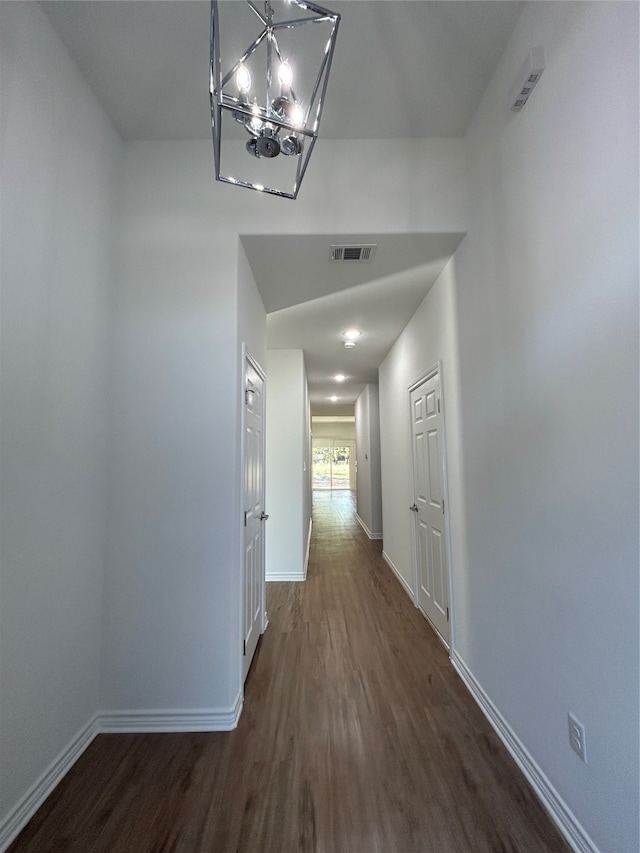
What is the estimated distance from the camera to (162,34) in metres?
1.70

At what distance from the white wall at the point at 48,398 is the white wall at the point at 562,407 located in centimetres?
204

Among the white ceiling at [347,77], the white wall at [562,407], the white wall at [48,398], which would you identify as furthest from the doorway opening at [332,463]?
the white wall at [48,398]

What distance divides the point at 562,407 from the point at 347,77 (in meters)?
1.89

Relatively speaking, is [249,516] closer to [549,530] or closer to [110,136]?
[549,530]

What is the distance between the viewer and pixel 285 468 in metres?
4.47

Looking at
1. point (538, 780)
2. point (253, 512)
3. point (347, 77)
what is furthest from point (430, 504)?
point (347, 77)

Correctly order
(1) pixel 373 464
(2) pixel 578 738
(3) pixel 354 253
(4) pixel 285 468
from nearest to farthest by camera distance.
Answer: (2) pixel 578 738, (3) pixel 354 253, (4) pixel 285 468, (1) pixel 373 464

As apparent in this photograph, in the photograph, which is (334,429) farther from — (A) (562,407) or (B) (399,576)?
(A) (562,407)

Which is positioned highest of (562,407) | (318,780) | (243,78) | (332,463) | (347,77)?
(347,77)

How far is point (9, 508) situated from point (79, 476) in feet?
1.37

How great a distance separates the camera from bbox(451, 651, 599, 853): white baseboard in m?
1.30

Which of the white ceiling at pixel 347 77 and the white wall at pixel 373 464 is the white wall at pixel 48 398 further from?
the white wall at pixel 373 464

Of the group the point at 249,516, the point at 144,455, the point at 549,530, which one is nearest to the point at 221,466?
the point at 144,455

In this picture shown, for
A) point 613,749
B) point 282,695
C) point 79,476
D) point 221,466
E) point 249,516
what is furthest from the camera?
point 249,516
